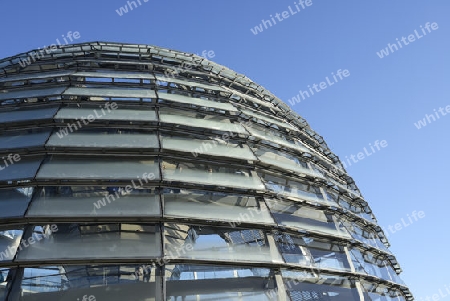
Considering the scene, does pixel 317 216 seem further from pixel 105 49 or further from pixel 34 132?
pixel 105 49

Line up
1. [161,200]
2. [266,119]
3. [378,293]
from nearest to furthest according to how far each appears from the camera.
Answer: [161,200] → [378,293] → [266,119]

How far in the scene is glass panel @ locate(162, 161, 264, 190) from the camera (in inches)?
352

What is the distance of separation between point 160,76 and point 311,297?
756 centimetres

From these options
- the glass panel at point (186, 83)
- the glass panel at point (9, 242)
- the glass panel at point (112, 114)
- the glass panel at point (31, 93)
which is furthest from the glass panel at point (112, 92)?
Answer: the glass panel at point (9, 242)

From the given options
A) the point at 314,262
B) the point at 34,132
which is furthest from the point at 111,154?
the point at 314,262

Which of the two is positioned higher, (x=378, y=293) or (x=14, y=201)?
(x=14, y=201)

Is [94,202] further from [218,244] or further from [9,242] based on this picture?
[218,244]

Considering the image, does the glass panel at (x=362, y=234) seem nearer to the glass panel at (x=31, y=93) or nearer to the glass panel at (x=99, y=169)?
the glass panel at (x=99, y=169)

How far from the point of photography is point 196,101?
1182 centimetres

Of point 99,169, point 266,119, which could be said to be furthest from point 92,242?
point 266,119

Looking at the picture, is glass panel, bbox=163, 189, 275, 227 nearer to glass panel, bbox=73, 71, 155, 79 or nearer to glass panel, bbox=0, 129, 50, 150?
glass panel, bbox=0, 129, 50, 150

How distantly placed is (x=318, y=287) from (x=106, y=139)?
5.60 m

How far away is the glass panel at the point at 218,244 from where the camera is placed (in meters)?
Result: 7.57

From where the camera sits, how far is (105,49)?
1455 centimetres
